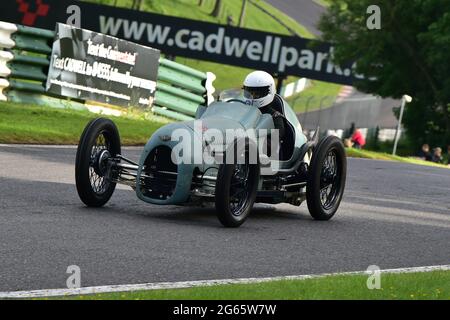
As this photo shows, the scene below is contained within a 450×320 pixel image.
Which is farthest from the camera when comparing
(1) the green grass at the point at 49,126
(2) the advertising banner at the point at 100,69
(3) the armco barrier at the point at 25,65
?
(2) the advertising banner at the point at 100,69

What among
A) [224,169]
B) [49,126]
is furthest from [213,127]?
[49,126]

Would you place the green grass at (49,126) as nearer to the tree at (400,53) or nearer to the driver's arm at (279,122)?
the driver's arm at (279,122)

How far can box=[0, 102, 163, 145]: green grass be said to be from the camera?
55.2 feet

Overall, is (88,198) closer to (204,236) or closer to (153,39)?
(204,236)

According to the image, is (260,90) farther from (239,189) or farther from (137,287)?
(137,287)

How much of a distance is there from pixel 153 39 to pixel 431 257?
94.9 ft

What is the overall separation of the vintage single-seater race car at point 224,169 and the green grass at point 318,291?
2445mm

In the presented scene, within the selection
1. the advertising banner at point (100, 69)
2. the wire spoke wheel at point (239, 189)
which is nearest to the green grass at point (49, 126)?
the advertising banner at point (100, 69)

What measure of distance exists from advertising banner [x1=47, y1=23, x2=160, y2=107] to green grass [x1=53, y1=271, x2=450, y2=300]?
48.0 ft

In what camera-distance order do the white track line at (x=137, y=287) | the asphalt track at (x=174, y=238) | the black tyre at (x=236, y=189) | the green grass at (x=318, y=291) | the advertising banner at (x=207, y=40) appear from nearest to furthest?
the white track line at (x=137, y=287), the green grass at (x=318, y=291), the asphalt track at (x=174, y=238), the black tyre at (x=236, y=189), the advertising banner at (x=207, y=40)

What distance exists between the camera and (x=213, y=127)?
10.6 m

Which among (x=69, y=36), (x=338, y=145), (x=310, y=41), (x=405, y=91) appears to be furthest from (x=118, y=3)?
(x=338, y=145)

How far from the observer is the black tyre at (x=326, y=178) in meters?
11.2

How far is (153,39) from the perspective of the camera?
1495 inches
